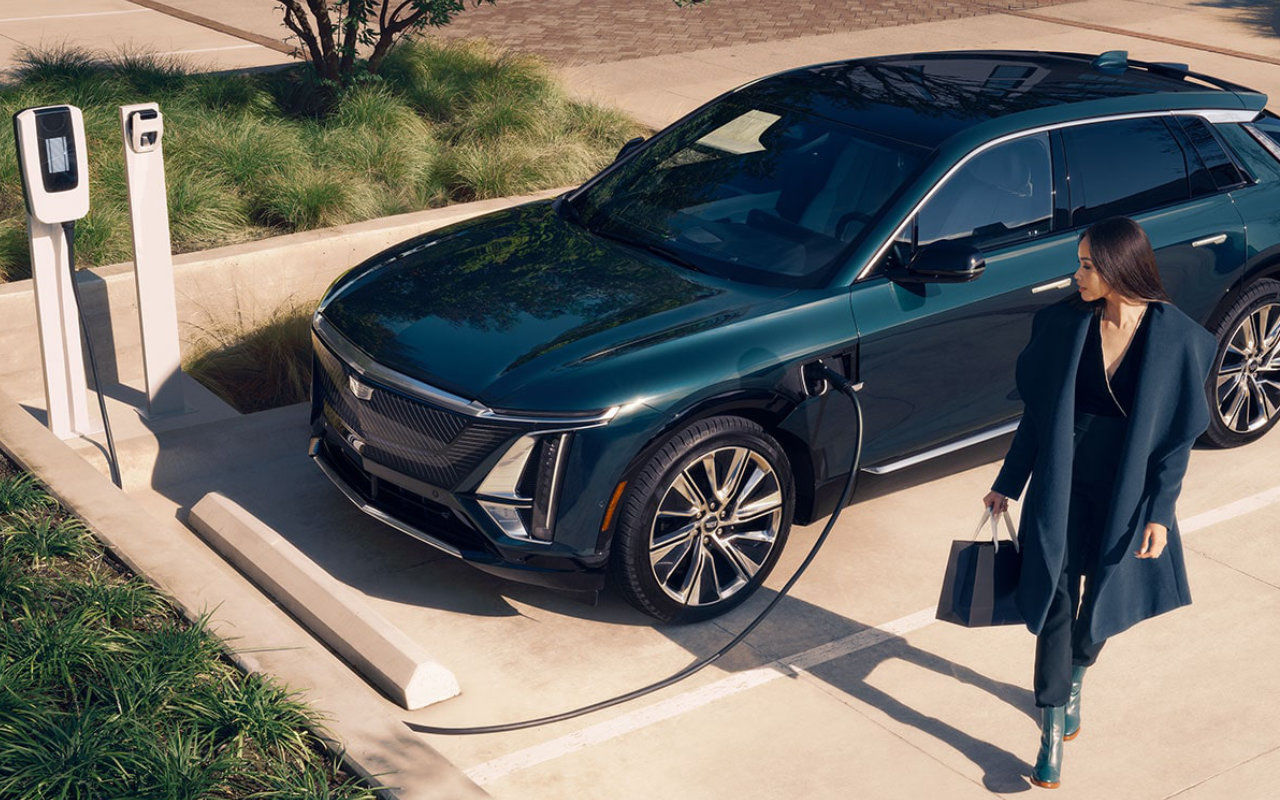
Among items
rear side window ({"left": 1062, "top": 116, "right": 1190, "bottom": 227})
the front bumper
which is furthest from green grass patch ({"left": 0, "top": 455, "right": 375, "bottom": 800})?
rear side window ({"left": 1062, "top": 116, "right": 1190, "bottom": 227})

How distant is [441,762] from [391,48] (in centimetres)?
905

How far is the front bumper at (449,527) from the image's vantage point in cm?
522

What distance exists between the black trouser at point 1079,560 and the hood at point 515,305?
1.54 m

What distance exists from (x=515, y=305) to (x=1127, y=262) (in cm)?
238

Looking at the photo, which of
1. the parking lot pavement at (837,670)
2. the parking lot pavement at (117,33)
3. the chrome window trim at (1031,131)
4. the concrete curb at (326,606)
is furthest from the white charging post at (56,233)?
the parking lot pavement at (117,33)

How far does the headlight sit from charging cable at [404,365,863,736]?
0.61 meters

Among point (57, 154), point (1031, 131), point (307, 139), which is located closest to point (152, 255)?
point (57, 154)

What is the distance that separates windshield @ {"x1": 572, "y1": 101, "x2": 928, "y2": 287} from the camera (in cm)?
587

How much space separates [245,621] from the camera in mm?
4855

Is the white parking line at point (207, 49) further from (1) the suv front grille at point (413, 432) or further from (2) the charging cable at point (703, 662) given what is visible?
(2) the charging cable at point (703, 662)

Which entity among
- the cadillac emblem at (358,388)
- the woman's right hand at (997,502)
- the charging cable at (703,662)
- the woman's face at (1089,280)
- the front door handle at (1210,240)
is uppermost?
the woman's face at (1089,280)

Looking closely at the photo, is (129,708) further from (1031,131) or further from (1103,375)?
(1031,131)

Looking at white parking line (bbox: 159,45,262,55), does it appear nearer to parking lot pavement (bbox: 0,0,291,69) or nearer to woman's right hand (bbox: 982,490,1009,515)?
parking lot pavement (bbox: 0,0,291,69)

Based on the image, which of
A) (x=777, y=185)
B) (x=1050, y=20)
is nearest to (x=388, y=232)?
(x=777, y=185)
